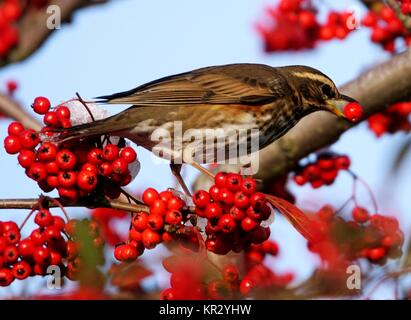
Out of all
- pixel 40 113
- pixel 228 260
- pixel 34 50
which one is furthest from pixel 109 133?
pixel 34 50

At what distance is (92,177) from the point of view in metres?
3.32

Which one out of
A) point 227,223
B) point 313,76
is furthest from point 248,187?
point 313,76

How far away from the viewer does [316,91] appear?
5.38m

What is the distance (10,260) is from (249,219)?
0.93 meters

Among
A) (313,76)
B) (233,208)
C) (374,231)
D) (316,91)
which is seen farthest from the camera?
(313,76)

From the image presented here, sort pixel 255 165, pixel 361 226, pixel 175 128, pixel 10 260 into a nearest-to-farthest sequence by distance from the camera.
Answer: pixel 10 260 → pixel 361 226 → pixel 175 128 → pixel 255 165

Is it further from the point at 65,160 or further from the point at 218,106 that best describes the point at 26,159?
the point at 218,106

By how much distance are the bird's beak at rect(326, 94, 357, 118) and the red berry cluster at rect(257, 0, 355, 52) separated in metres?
0.95

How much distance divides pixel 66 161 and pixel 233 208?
2.26 ft

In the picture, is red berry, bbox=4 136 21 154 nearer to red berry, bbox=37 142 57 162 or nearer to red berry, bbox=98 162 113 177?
red berry, bbox=37 142 57 162

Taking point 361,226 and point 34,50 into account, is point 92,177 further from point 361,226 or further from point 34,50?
point 34,50

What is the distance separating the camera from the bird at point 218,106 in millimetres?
4527

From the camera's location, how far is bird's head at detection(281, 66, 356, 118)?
5219mm

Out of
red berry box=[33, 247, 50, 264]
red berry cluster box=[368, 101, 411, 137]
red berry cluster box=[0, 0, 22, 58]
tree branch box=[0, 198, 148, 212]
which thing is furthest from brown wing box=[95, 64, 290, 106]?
red berry cluster box=[0, 0, 22, 58]
